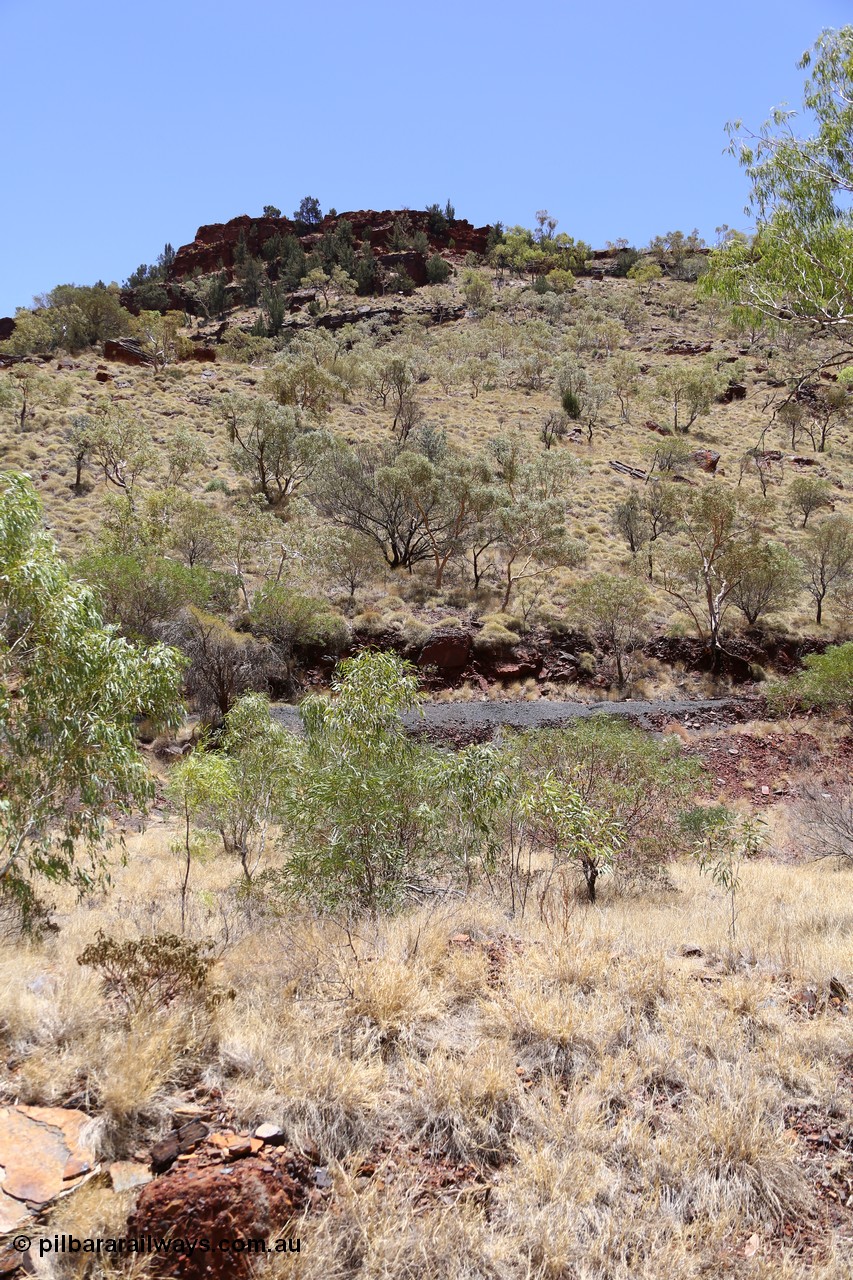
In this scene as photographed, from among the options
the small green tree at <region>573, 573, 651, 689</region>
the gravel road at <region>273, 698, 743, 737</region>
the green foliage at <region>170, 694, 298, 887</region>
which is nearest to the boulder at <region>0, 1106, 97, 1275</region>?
the green foliage at <region>170, 694, 298, 887</region>

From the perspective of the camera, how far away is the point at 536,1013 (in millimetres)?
3797

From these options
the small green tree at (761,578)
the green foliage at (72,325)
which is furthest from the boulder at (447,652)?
the green foliage at (72,325)

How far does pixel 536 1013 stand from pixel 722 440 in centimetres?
4949

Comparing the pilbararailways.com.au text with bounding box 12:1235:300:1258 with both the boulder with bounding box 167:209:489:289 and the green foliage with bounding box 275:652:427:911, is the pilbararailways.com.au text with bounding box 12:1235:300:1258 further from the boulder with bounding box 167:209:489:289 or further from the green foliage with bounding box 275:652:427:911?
the boulder with bounding box 167:209:489:289

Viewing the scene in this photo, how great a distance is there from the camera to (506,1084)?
3.30 metres

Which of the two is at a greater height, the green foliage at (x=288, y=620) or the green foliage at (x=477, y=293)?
the green foliage at (x=477, y=293)

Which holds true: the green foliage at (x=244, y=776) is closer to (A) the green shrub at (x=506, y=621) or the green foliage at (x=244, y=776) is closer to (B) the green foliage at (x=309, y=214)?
(A) the green shrub at (x=506, y=621)

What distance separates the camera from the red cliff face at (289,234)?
87438 millimetres

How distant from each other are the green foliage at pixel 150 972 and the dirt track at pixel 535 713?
45.6ft

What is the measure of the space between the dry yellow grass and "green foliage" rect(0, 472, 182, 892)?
1.08 metres

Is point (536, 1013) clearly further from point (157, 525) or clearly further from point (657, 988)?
point (157, 525)

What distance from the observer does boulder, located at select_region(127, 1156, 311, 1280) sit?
2.39 metres

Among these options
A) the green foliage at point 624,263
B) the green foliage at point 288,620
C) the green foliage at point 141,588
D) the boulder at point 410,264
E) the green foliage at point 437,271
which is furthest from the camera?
the green foliage at point 624,263

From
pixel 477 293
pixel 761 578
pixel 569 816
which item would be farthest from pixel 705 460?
pixel 569 816
